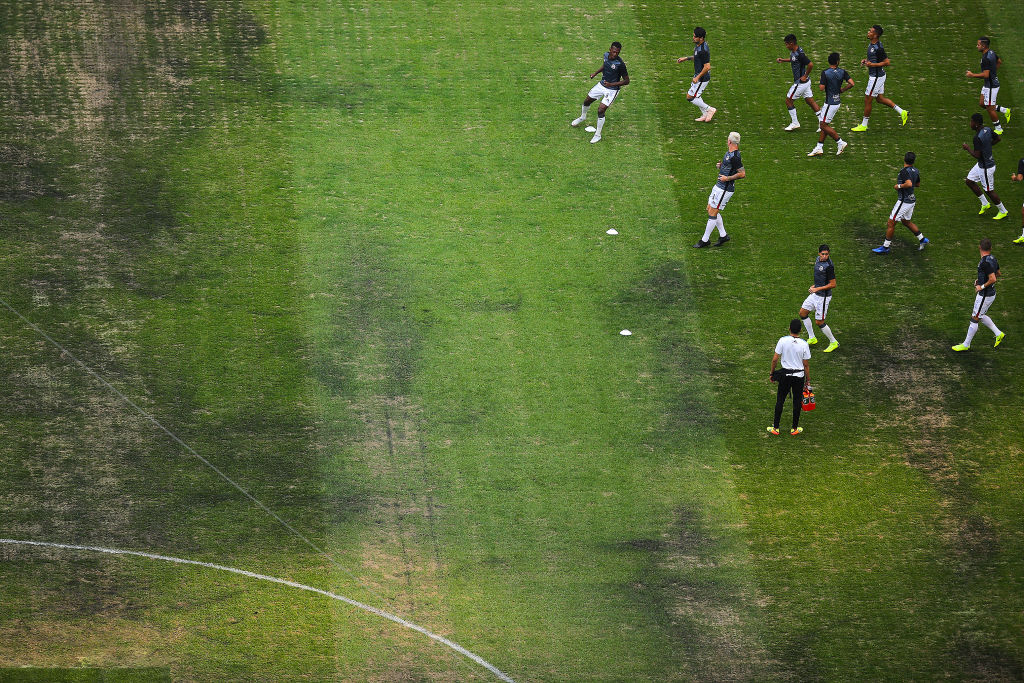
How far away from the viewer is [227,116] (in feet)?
76.9

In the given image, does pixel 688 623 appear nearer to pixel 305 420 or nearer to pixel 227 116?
pixel 305 420

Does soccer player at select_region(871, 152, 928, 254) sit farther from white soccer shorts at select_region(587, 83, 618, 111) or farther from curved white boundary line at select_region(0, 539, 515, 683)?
curved white boundary line at select_region(0, 539, 515, 683)

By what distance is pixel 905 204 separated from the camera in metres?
20.7

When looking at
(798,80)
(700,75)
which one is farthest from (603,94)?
(798,80)

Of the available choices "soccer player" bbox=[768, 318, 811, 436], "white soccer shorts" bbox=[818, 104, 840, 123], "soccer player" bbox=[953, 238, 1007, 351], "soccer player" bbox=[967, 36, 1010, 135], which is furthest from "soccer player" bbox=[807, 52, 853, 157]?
"soccer player" bbox=[768, 318, 811, 436]

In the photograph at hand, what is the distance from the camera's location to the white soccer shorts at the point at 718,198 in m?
20.6

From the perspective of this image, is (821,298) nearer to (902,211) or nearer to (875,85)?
(902,211)

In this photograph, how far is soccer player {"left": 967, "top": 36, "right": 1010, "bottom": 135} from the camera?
78.5 ft

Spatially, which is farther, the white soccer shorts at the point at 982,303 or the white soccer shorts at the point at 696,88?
the white soccer shorts at the point at 696,88

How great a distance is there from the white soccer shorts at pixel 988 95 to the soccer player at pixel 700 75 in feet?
17.2

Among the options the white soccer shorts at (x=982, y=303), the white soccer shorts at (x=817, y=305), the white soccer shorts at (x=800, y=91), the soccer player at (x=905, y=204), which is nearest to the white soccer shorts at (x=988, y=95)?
the white soccer shorts at (x=800, y=91)

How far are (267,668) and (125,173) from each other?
11081 mm

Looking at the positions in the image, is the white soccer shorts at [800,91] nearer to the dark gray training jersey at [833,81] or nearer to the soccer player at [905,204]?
the dark gray training jersey at [833,81]

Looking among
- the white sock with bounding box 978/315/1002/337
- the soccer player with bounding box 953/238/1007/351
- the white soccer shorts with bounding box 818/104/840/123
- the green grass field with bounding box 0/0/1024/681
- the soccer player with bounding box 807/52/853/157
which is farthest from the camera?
the white soccer shorts with bounding box 818/104/840/123
